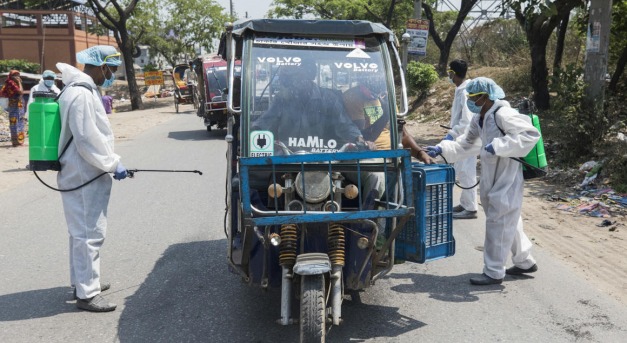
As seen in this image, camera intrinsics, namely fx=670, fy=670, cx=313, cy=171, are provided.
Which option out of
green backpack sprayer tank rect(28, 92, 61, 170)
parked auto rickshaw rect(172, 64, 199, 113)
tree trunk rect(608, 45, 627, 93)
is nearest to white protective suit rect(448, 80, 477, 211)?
green backpack sprayer tank rect(28, 92, 61, 170)

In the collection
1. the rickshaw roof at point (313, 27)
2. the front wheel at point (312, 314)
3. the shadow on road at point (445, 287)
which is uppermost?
the rickshaw roof at point (313, 27)

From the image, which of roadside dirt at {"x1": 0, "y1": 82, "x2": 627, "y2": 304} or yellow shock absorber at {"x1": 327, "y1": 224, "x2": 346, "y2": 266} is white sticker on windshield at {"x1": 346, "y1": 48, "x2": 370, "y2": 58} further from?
roadside dirt at {"x1": 0, "y1": 82, "x2": 627, "y2": 304}

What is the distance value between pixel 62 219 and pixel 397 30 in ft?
106

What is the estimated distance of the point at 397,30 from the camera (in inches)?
1517

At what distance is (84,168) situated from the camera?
523 centimetres

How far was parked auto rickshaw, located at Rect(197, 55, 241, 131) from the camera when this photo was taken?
64.3 feet

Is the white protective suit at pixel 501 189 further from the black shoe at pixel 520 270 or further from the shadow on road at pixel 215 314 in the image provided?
the shadow on road at pixel 215 314

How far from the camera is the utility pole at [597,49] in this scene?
36.3ft

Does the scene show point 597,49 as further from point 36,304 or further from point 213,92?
point 213,92

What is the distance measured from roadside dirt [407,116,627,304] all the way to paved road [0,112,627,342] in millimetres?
205

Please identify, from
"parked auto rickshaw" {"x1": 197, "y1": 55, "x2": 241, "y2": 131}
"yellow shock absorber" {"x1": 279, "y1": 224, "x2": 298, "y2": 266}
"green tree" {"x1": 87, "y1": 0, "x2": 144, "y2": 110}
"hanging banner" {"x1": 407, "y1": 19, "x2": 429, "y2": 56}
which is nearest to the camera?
"yellow shock absorber" {"x1": 279, "y1": 224, "x2": 298, "y2": 266}

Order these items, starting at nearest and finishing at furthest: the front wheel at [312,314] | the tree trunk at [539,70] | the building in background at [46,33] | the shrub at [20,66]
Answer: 1. the front wheel at [312,314]
2. the tree trunk at [539,70]
3. the shrub at [20,66]
4. the building in background at [46,33]

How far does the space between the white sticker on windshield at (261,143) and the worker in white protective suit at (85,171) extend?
109 cm

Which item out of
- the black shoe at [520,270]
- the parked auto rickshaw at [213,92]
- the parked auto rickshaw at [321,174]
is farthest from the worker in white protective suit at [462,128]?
the parked auto rickshaw at [213,92]
